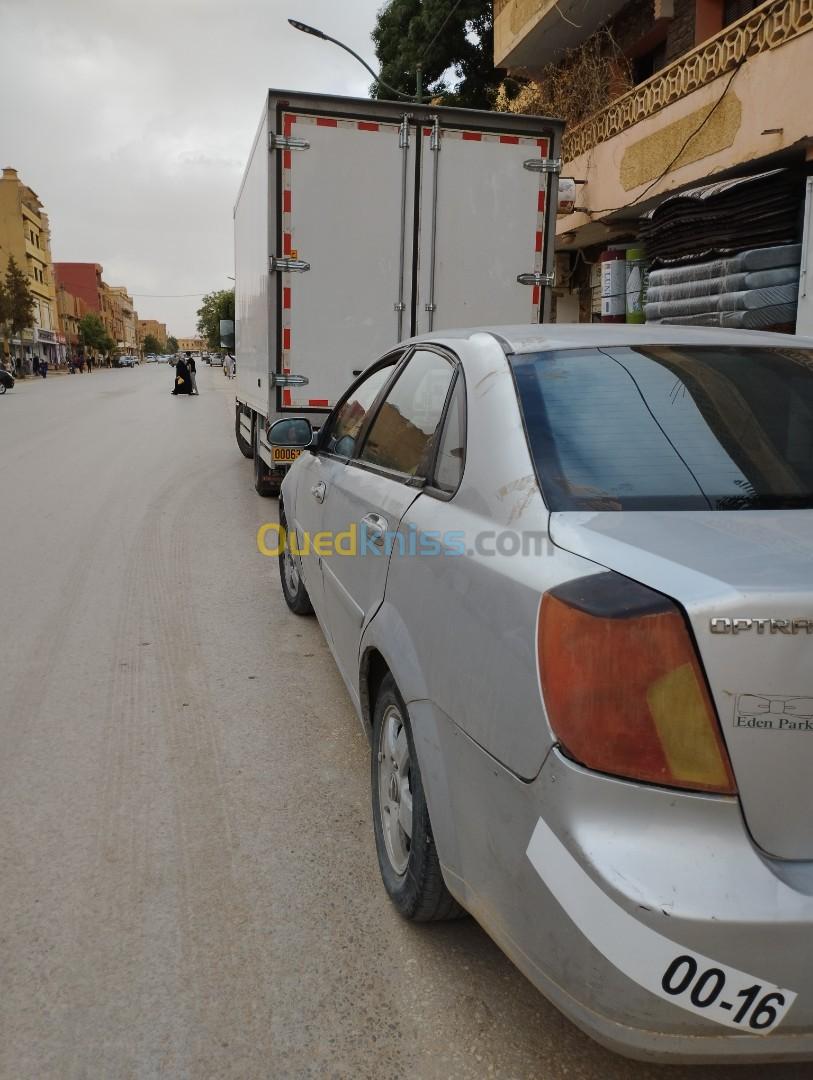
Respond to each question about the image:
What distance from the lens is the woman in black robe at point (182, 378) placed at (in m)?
33.4

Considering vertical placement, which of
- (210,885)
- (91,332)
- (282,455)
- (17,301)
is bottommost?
(210,885)

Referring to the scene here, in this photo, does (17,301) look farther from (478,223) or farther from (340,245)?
(478,223)

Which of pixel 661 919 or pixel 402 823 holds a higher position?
pixel 661 919

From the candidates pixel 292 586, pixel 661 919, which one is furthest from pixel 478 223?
pixel 661 919

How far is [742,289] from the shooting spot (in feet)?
28.8

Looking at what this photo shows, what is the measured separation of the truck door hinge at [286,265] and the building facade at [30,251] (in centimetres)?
6482

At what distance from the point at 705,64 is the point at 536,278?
4.27 meters

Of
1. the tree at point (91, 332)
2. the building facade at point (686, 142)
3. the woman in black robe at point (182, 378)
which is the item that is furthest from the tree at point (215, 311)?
the building facade at point (686, 142)

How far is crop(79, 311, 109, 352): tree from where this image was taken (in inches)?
3971

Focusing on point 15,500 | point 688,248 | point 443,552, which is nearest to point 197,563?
point 15,500

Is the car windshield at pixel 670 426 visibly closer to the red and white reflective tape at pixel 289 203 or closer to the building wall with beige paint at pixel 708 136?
the red and white reflective tape at pixel 289 203

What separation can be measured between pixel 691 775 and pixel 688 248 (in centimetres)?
948

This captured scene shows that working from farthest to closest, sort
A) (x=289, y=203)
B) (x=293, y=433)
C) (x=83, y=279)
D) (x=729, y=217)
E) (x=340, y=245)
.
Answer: (x=83, y=279)
(x=729, y=217)
(x=340, y=245)
(x=289, y=203)
(x=293, y=433)

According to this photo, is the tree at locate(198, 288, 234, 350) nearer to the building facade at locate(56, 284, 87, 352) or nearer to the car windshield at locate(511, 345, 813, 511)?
the building facade at locate(56, 284, 87, 352)
